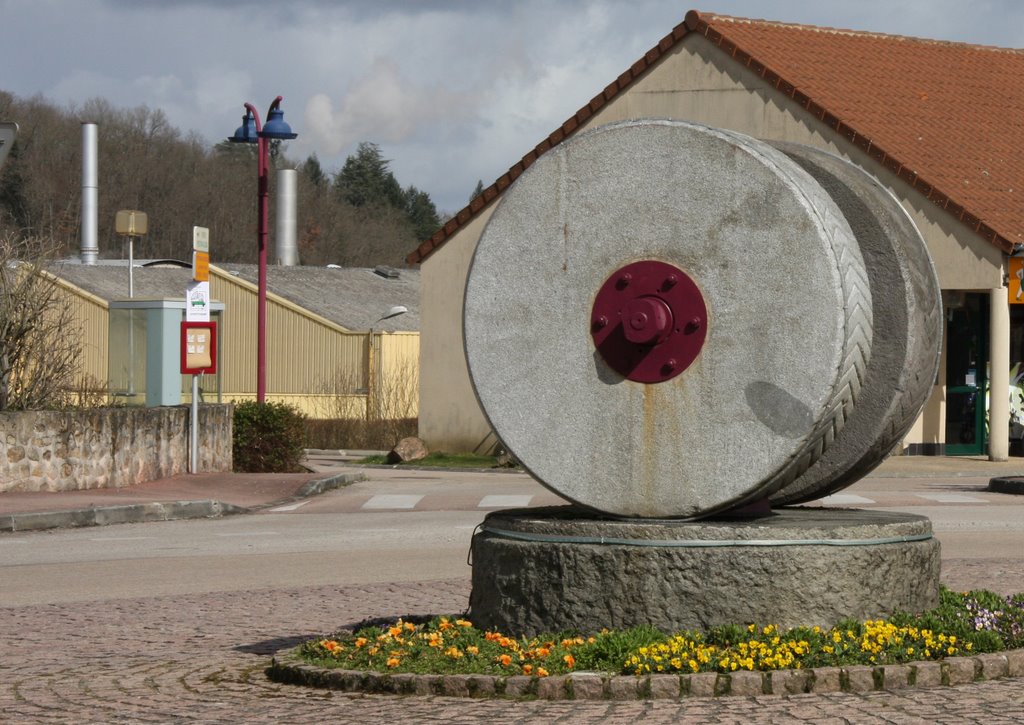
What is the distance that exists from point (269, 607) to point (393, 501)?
945 cm

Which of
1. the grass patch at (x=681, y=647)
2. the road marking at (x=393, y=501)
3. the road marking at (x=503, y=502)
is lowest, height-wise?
the road marking at (x=393, y=501)

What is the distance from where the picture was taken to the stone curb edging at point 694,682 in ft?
23.5

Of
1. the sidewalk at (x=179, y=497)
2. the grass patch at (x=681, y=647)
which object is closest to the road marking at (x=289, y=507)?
the sidewalk at (x=179, y=497)

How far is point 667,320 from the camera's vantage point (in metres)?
8.07

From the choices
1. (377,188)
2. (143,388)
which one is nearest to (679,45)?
(143,388)

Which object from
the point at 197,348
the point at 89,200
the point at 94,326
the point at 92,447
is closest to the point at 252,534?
the point at 92,447

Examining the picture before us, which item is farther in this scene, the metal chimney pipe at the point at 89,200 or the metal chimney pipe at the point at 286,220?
the metal chimney pipe at the point at 286,220

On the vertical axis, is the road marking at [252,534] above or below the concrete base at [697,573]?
below

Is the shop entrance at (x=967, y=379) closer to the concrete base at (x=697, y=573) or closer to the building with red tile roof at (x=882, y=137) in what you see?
the building with red tile roof at (x=882, y=137)

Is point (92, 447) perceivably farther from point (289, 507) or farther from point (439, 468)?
point (439, 468)

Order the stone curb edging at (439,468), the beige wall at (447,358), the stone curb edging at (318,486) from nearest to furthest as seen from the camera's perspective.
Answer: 1. the stone curb edging at (318,486)
2. the stone curb edging at (439,468)
3. the beige wall at (447,358)

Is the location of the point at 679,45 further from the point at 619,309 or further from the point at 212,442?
the point at 619,309

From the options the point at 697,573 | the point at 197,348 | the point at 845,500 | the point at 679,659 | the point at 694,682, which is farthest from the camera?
the point at 197,348

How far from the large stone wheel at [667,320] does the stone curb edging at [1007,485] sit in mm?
14263
